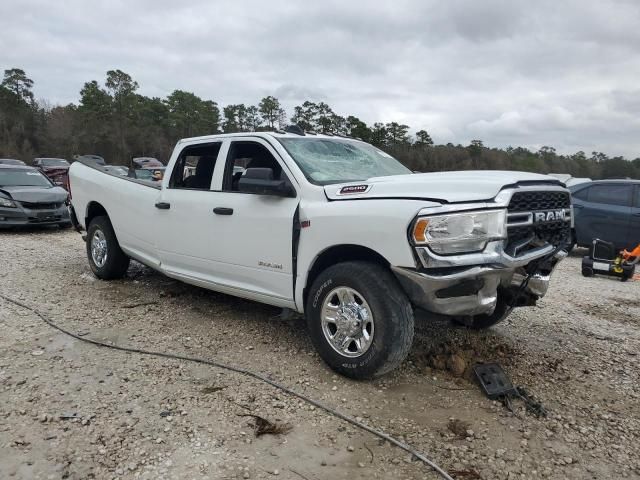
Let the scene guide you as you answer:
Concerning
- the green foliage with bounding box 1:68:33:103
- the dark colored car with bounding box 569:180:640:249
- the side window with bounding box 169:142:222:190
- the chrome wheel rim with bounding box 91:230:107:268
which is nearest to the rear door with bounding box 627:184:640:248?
the dark colored car with bounding box 569:180:640:249

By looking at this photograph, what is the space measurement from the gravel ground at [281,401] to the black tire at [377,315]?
0.63 ft

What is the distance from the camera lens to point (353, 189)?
3656 mm

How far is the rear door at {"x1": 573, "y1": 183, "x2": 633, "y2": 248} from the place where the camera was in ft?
30.5

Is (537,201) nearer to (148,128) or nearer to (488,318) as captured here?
(488,318)

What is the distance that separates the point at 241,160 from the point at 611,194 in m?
7.97

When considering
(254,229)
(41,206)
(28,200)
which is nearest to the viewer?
(254,229)

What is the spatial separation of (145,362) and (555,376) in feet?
10.3

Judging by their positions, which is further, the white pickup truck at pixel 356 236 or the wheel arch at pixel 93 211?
the wheel arch at pixel 93 211

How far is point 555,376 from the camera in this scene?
384cm

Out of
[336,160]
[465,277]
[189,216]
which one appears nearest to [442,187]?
[465,277]

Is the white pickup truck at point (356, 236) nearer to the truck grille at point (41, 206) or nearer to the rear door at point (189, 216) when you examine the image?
the rear door at point (189, 216)

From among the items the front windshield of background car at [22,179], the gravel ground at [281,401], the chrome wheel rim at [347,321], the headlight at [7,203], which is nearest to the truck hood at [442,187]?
the chrome wheel rim at [347,321]

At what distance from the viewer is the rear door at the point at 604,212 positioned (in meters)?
9.28

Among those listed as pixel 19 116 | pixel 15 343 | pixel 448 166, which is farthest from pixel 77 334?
pixel 19 116
